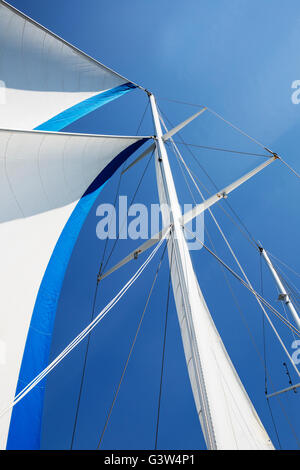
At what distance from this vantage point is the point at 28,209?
142 inches

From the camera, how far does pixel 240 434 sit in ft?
7.08

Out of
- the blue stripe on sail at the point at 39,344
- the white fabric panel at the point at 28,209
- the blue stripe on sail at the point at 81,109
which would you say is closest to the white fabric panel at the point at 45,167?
the white fabric panel at the point at 28,209

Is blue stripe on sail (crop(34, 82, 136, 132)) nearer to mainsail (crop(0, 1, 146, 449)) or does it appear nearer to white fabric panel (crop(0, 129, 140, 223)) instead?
mainsail (crop(0, 1, 146, 449))

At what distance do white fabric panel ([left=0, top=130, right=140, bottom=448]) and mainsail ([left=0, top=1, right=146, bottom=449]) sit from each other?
1 cm

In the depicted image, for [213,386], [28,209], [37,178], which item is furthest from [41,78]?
[213,386]

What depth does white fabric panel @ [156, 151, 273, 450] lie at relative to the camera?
207 centimetres

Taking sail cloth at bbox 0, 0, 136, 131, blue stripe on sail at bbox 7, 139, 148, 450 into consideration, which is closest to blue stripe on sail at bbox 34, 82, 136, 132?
sail cloth at bbox 0, 0, 136, 131

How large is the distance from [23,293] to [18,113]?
386 centimetres

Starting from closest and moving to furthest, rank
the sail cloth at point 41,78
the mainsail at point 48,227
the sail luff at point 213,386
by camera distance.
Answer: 1. the sail luff at point 213,386
2. the mainsail at point 48,227
3. the sail cloth at point 41,78

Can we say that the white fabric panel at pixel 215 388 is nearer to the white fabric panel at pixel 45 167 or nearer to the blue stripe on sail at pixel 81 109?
the white fabric panel at pixel 45 167

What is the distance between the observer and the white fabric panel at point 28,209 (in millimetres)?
2764
